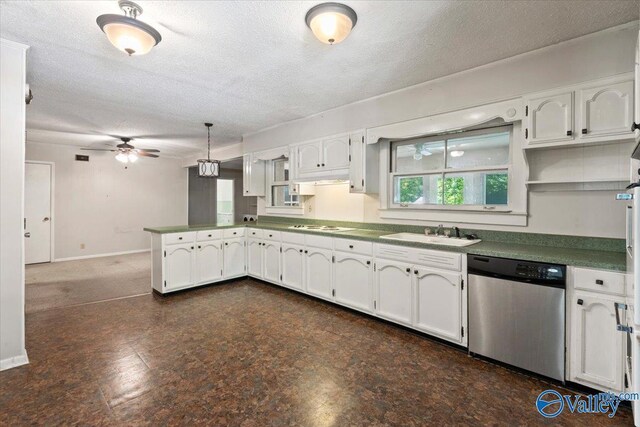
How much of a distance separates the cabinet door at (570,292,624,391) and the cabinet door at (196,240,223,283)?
4001 mm

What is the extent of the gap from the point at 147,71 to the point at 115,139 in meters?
3.86

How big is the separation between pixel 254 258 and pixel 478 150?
3342 mm

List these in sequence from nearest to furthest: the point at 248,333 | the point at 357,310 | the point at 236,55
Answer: the point at 236,55 < the point at 248,333 < the point at 357,310

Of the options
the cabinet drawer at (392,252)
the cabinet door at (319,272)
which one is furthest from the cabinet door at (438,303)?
the cabinet door at (319,272)

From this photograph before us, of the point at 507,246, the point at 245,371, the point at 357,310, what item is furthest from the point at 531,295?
the point at 245,371

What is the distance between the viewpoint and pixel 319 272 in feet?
11.9

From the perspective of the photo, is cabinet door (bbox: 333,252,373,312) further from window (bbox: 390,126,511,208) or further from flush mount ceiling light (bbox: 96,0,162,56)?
flush mount ceiling light (bbox: 96,0,162,56)

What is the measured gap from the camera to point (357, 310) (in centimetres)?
325

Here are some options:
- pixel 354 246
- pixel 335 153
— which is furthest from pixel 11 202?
pixel 335 153

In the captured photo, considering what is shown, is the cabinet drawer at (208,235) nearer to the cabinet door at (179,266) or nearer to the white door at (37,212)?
the cabinet door at (179,266)

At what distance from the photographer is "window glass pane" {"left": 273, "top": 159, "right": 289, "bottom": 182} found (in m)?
5.02

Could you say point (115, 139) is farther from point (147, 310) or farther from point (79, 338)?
point (79, 338)

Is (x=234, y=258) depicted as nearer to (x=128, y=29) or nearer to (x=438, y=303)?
(x=438, y=303)

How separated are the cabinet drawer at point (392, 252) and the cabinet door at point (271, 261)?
1.66 m
